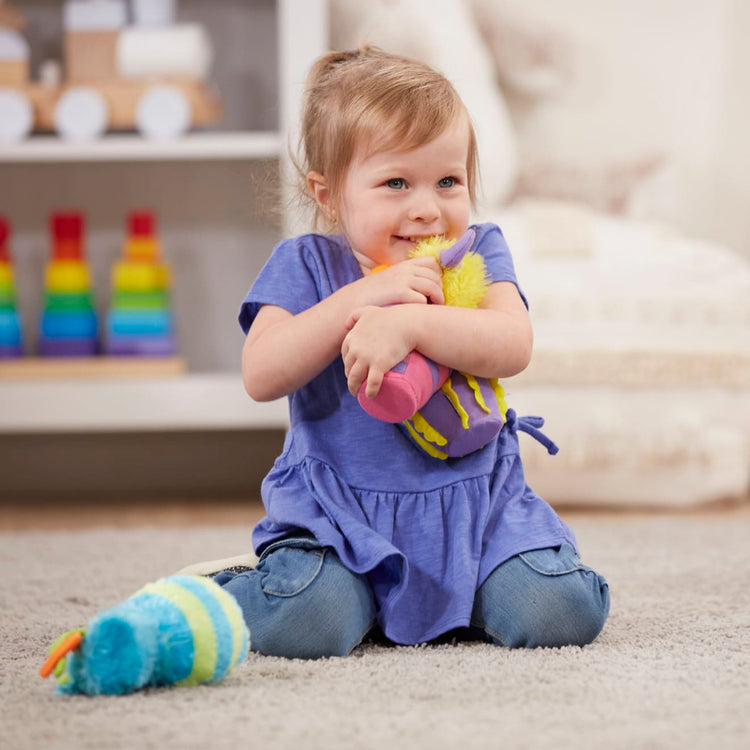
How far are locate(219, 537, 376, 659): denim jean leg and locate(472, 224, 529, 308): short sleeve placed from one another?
257mm

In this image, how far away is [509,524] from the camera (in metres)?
0.84

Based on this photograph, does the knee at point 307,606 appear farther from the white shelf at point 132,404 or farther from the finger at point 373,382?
the white shelf at point 132,404

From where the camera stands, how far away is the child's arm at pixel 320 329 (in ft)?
2.58

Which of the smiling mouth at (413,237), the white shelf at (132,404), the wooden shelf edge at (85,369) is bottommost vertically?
the white shelf at (132,404)

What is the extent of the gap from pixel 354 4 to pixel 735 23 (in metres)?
0.70

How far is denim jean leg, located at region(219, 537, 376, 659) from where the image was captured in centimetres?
77

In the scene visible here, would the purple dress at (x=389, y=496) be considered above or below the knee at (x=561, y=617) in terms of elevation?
above

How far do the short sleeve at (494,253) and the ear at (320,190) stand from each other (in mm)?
120

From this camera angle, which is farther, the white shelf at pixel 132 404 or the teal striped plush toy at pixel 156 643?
the white shelf at pixel 132 404

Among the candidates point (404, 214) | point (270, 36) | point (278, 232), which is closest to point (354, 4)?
point (270, 36)

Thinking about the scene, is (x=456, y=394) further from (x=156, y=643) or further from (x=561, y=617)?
(x=156, y=643)

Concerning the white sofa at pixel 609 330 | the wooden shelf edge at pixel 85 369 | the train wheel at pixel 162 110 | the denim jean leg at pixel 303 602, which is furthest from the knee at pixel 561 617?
the train wheel at pixel 162 110

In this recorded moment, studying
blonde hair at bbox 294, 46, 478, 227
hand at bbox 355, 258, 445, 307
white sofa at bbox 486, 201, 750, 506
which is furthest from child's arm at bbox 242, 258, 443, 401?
white sofa at bbox 486, 201, 750, 506

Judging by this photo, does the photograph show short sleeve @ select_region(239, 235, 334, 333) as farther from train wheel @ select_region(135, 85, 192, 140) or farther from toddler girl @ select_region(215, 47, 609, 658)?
train wheel @ select_region(135, 85, 192, 140)
